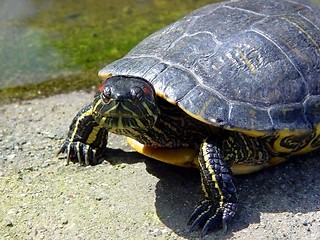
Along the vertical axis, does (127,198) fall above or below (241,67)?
below

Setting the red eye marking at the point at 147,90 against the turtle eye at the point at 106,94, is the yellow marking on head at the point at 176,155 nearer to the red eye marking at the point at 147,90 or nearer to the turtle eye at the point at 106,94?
the red eye marking at the point at 147,90

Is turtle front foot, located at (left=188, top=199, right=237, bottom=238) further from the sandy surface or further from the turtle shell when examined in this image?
the turtle shell

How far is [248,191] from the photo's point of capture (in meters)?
5.15

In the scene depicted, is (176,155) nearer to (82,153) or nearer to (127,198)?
(127,198)

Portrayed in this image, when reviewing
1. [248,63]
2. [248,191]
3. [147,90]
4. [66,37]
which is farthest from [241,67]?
[66,37]

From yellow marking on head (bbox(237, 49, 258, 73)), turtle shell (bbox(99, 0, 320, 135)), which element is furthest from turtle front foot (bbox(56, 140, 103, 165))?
yellow marking on head (bbox(237, 49, 258, 73))

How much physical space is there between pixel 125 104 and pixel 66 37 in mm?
5371

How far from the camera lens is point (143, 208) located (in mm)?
4930

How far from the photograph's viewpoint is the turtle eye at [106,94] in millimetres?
4590

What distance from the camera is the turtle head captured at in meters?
4.58

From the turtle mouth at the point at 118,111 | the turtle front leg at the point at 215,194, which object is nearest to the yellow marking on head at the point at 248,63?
the turtle front leg at the point at 215,194

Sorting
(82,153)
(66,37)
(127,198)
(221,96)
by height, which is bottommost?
(66,37)

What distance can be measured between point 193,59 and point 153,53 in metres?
0.52

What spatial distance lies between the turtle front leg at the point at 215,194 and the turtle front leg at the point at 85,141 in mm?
1507
